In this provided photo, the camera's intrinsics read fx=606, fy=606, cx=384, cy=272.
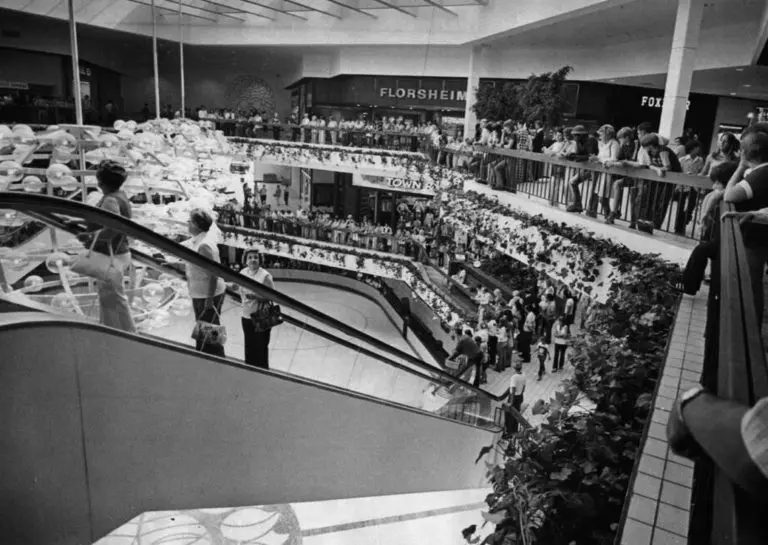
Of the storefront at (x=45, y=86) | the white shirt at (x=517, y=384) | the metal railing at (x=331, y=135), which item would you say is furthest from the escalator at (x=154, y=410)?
the metal railing at (x=331, y=135)

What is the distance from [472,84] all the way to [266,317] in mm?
18815

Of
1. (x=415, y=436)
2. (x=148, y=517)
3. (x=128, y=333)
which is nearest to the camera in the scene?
(x=128, y=333)

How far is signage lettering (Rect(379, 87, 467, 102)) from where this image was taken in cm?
2422

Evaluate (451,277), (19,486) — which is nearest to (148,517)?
(19,486)

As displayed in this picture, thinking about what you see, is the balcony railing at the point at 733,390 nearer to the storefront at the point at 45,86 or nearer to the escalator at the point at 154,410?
the escalator at the point at 154,410

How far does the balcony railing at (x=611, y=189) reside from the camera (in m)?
8.06

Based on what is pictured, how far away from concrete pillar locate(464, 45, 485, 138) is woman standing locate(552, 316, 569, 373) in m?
11.1

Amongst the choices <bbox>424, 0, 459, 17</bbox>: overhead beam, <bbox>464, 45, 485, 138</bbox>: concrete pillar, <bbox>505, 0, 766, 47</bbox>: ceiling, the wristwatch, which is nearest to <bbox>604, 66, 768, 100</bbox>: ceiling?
<bbox>505, 0, 766, 47</bbox>: ceiling

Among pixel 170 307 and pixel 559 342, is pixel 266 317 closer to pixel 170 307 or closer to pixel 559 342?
pixel 170 307

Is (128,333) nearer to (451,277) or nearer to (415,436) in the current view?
(415,436)

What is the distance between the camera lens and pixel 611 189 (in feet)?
29.9

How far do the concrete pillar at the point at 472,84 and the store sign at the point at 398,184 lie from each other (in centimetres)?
248

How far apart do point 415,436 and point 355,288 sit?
17763 mm

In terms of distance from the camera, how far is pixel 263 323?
3.89 metres
